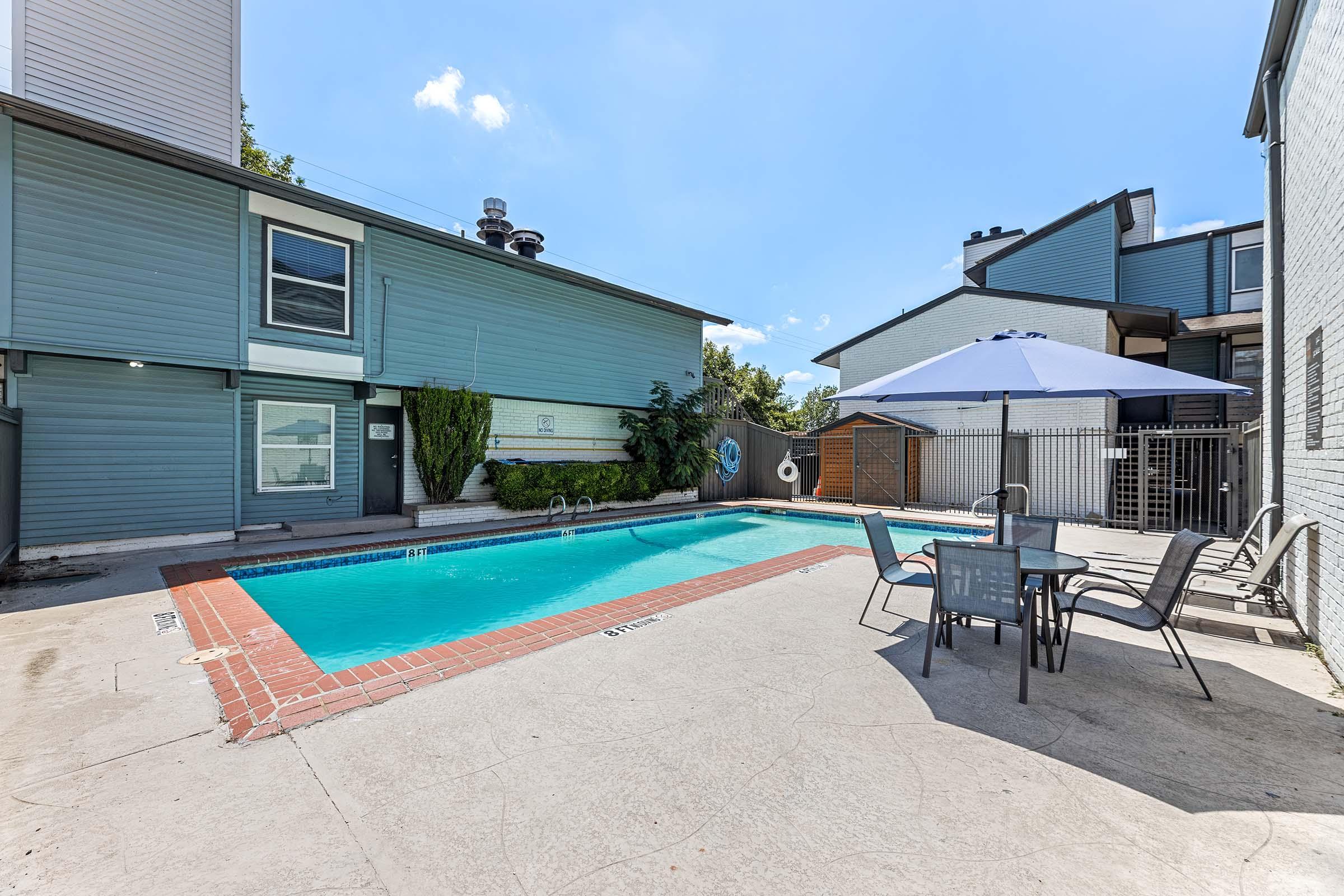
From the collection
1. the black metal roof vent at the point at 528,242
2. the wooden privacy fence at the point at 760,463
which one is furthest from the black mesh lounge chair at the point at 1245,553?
the black metal roof vent at the point at 528,242

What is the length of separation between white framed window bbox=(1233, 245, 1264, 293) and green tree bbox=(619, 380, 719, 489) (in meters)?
13.9

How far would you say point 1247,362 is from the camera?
12.6 metres

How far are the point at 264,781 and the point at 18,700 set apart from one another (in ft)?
6.24

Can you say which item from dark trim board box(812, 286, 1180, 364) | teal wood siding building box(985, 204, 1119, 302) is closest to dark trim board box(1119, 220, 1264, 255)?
teal wood siding building box(985, 204, 1119, 302)

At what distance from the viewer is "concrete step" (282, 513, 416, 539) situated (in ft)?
26.2

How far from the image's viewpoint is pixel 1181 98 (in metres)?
8.95

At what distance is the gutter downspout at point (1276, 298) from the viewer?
503 centimetres

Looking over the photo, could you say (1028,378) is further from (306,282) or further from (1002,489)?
(306,282)

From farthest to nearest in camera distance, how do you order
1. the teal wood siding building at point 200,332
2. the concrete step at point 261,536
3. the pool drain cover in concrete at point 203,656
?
1. the concrete step at point 261,536
2. the teal wood siding building at point 200,332
3. the pool drain cover in concrete at point 203,656

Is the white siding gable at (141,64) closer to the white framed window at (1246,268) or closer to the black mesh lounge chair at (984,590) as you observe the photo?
the black mesh lounge chair at (984,590)

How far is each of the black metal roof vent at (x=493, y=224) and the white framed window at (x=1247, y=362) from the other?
55.2 ft

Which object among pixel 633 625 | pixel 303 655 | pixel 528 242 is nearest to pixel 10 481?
pixel 303 655

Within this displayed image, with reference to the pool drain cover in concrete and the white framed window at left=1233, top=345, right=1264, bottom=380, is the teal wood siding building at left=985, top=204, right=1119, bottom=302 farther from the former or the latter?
the pool drain cover in concrete

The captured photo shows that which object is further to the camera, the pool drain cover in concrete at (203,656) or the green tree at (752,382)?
the green tree at (752,382)
